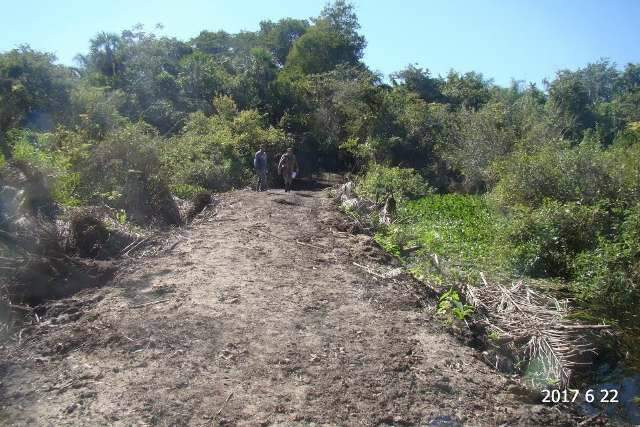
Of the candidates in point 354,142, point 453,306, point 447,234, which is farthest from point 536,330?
point 354,142

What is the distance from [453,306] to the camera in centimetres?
743

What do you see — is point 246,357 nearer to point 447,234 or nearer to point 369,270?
point 369,270

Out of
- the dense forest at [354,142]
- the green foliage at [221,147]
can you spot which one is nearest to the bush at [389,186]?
the dense forest at [354,142]

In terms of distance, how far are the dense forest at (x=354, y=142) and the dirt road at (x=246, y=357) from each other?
2512 millimetres

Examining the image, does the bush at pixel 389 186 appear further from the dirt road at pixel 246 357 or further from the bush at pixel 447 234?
the dirt road at pixel 246 357

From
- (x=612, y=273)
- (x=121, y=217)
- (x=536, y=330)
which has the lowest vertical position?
(x=536, y=330)

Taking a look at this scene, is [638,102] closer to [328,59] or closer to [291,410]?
[328,59]

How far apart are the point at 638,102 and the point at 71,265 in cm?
4762

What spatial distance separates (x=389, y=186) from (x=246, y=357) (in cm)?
1226

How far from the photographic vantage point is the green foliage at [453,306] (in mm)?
7066

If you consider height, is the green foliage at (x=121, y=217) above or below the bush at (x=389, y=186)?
below

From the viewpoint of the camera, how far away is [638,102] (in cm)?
4312

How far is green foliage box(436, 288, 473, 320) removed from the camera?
278 inches

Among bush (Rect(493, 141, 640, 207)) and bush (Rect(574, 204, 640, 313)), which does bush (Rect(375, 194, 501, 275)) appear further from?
bush (Rect(574, 204, 640, 313))
